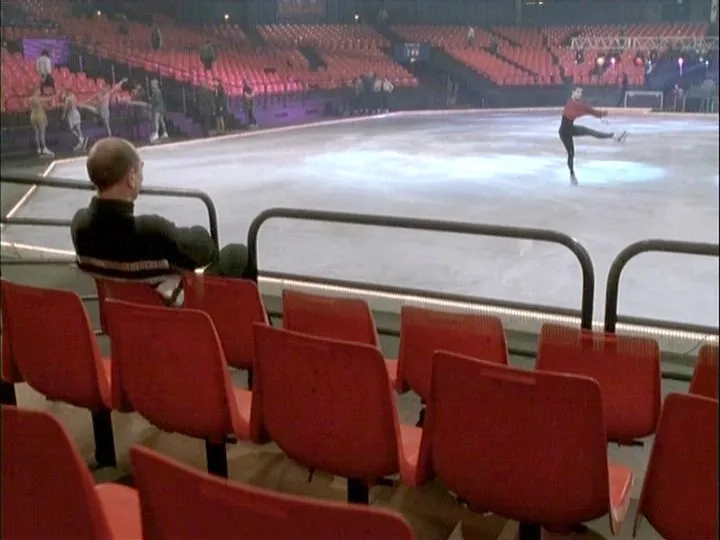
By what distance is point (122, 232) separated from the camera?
224 cm

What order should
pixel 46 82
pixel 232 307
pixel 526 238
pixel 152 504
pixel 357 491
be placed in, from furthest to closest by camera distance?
pixel 46 82
pixel 526 238
pixel 232 307
pixel 357 491
pixel 152 504

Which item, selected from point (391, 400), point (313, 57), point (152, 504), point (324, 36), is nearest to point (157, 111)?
point (313, 57)

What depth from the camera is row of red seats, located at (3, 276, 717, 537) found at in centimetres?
144

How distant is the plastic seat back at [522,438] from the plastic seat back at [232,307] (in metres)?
0.98

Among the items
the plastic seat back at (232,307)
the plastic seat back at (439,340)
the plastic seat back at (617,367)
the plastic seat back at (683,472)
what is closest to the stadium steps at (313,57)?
the plastic seat back at (232,307)

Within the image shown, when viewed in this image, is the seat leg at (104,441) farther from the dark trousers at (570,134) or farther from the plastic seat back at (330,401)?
the dark trousers at (570,134)

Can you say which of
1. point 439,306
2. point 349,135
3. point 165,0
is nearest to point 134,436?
point 439,306

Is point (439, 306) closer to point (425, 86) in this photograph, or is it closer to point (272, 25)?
point (272, 25)

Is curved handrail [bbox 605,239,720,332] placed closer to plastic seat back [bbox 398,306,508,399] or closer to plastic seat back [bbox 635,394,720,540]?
plastic seat back [bbox 398,306,508,399]

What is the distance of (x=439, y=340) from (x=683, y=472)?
2.86 feet

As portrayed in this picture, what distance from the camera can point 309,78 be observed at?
854 centimetres

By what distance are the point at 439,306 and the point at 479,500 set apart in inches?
95.2

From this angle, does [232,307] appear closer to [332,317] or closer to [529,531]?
[332,317]

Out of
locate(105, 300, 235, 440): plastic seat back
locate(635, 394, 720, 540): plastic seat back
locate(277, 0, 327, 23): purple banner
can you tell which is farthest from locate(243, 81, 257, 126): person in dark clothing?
locate(635, 394, 720, 540): plastic seat back
